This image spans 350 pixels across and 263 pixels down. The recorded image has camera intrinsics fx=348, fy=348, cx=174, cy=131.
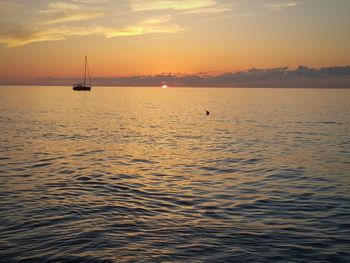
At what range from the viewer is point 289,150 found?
36.8 m

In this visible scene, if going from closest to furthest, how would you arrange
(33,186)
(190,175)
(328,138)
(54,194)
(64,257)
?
1. (64,257)
2. (54,194)
3. (33,186)
4. (190,175)
5. (328,138)

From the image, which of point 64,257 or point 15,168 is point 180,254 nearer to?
point 64,257

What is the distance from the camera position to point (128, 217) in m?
16.0

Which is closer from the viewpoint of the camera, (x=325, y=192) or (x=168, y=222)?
(x=168, y=222)

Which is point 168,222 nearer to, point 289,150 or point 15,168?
point 15,168

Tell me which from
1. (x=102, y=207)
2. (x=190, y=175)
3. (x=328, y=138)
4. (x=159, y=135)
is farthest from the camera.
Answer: (x=159, y=135)

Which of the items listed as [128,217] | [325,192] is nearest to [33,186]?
[128,217]

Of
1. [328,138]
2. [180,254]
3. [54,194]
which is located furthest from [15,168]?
[328,138]

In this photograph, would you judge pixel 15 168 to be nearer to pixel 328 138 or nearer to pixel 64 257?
pixel 64 257

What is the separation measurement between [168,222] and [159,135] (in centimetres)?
3571

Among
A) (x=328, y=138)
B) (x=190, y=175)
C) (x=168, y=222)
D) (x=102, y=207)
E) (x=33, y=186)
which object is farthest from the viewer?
(x=328, y=138)

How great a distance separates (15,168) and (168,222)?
52.8 feet

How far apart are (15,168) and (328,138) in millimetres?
38179

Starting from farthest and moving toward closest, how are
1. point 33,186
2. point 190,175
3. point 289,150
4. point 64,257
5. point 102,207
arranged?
point 289,150
point 190,175
point 33,186
point 102,207
point 64,257
